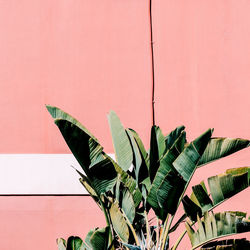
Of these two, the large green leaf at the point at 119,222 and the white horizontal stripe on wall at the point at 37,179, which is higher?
the white horizontal stripe on wall at the point at 37,179

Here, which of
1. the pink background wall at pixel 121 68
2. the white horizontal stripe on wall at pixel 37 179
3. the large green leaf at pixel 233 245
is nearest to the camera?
the large green leaf at pixel 233 245

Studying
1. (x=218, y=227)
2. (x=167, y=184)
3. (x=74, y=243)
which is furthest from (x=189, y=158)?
(x=74, y=243)

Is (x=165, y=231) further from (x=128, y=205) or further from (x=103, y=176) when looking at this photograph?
(x=103, y=176)

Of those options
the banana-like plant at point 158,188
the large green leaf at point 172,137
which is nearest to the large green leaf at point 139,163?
the banana-like plant at point 158,188

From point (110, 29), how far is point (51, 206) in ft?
5.72

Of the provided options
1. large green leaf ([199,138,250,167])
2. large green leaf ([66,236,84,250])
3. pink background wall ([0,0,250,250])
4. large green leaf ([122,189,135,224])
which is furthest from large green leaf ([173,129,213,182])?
pink background wall ([0,0,250,250])

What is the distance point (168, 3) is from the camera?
383 centimetres

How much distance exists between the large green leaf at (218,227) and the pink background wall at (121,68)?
1.16 metres

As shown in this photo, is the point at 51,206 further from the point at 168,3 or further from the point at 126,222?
the point at 168,3

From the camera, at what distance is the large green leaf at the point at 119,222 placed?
266 centimetres

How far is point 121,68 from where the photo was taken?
3.78 meters

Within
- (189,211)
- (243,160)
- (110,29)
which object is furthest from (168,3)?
(189,211)

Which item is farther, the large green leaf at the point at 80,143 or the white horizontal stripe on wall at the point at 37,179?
the white horizontal stripe on wall at the point at 37,179

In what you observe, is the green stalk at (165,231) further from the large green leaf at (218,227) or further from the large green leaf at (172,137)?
the large green leaf at (172,137)
